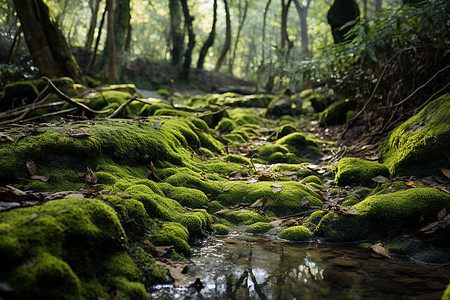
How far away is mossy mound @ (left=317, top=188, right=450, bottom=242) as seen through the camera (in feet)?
10.8

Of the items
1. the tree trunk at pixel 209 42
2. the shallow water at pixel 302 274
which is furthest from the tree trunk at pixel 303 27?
the shallow water at pixel 302 274

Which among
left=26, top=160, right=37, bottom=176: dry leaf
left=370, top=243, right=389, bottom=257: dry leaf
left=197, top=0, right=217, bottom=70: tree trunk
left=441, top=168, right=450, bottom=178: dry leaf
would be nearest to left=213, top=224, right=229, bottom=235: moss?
left=370, top=243, right=389, bottom=257: dry leaf

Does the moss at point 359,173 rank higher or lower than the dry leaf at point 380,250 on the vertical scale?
higher

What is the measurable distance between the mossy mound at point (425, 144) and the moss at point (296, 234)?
2089mm

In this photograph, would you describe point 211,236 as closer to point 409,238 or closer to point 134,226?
point 134,226

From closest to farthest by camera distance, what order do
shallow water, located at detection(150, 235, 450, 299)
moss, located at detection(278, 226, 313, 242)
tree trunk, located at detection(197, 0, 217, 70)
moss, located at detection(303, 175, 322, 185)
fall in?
shallow water, located at detection(150, 235, 450, 299) < moss, located at detection(278, 226, 313, 242) < moss, located at detection(303, 175, 322, 185) < tree trunk, located at detection(197, 0, 217, 70)

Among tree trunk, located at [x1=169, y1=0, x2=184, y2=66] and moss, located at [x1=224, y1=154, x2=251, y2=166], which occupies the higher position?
tree trunk, located at [x1=169, y1=0, x2=184, y2=66]

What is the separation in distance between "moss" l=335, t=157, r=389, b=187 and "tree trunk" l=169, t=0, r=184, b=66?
21.2 meters

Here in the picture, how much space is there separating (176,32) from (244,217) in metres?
22.1

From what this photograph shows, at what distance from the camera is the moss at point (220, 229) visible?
11.6 feet

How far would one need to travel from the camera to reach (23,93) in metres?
8.34

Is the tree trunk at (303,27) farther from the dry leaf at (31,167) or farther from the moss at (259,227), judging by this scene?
the dry leaf at (31,167)

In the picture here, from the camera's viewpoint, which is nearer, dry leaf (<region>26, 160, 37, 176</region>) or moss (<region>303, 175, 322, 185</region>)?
dry leaf (<region>26, 160, 37, 176</region>)

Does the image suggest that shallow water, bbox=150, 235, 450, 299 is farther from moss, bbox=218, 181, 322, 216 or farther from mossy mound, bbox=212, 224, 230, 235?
moss, bbox=218, 181, 322, 216
